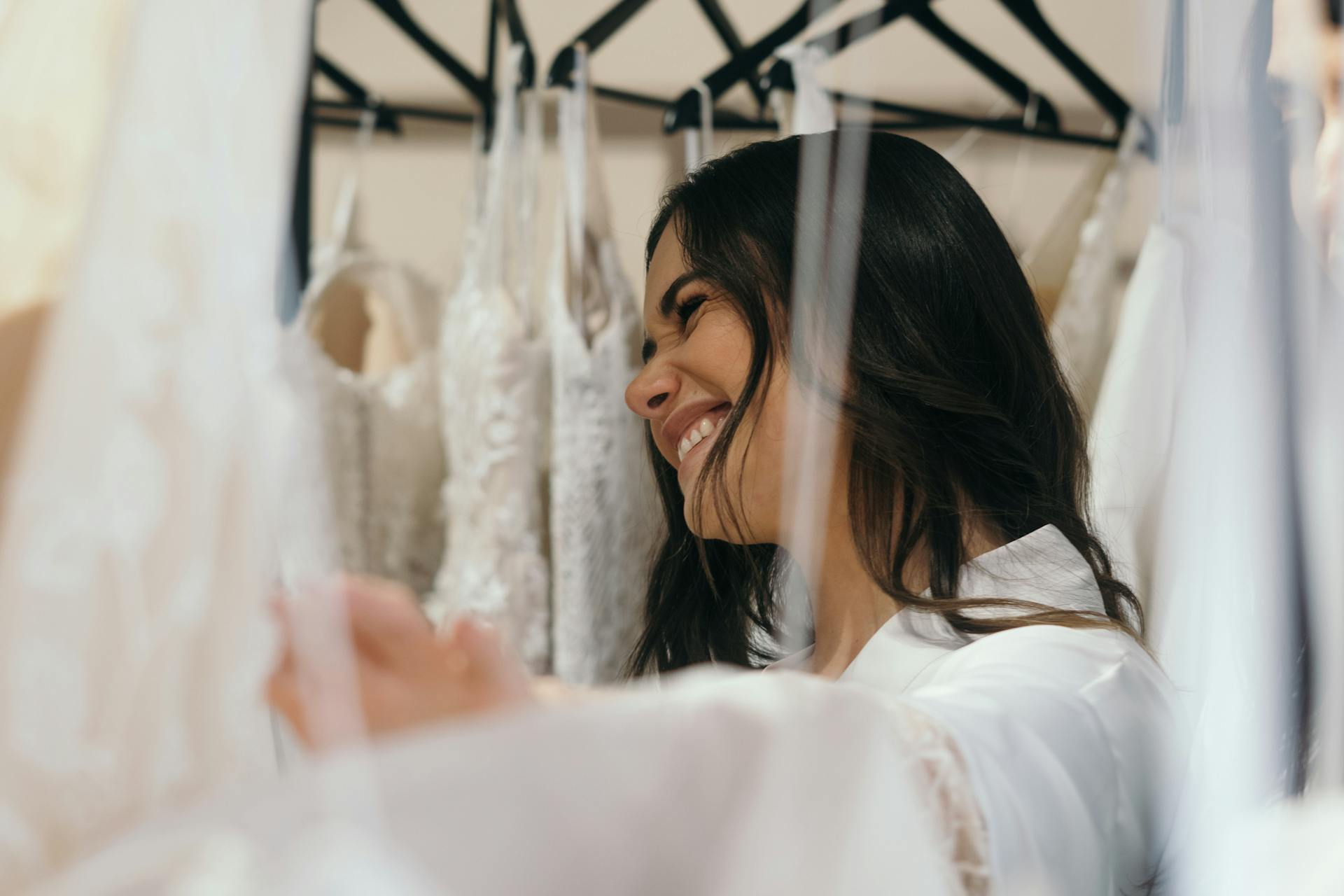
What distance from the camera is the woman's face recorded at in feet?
1.84

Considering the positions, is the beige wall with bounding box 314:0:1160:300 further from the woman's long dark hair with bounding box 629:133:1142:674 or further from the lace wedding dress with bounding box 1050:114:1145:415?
the woman's long dark hair with bounding box 629:133:1142:674

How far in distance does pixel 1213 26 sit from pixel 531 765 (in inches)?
12.4

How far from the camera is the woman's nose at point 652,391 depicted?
62 centimetres

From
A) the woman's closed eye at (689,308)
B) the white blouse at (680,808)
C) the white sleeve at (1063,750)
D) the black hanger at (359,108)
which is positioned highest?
the black hanger at (359,108)

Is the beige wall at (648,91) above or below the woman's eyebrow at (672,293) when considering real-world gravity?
above

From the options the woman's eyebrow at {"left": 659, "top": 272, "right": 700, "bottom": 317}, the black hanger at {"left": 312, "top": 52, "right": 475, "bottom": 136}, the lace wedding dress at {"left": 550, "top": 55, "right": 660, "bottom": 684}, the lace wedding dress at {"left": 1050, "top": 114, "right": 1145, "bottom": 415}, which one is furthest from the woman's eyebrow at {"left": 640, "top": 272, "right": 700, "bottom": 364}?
the black hanger at {"left": 312, "top": 52, "right": 475, "bottom": 136}

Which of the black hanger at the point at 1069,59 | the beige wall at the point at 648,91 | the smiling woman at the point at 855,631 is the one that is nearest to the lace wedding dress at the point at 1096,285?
the black hanger at the point at 1069,59

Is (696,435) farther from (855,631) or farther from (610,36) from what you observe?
(610,36)

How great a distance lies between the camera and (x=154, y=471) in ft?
0.78

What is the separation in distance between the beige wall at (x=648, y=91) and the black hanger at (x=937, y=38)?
108 millimetres

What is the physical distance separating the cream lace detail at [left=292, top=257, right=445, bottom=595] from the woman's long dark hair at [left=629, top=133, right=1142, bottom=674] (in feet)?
1.07

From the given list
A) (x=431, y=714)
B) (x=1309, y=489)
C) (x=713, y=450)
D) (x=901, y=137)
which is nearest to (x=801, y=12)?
(x=901, y=137)

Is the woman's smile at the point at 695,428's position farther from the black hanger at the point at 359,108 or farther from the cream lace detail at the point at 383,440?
Result: the black hanger at the point at 359,108

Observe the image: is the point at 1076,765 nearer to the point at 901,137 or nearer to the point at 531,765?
the point at 531,765
